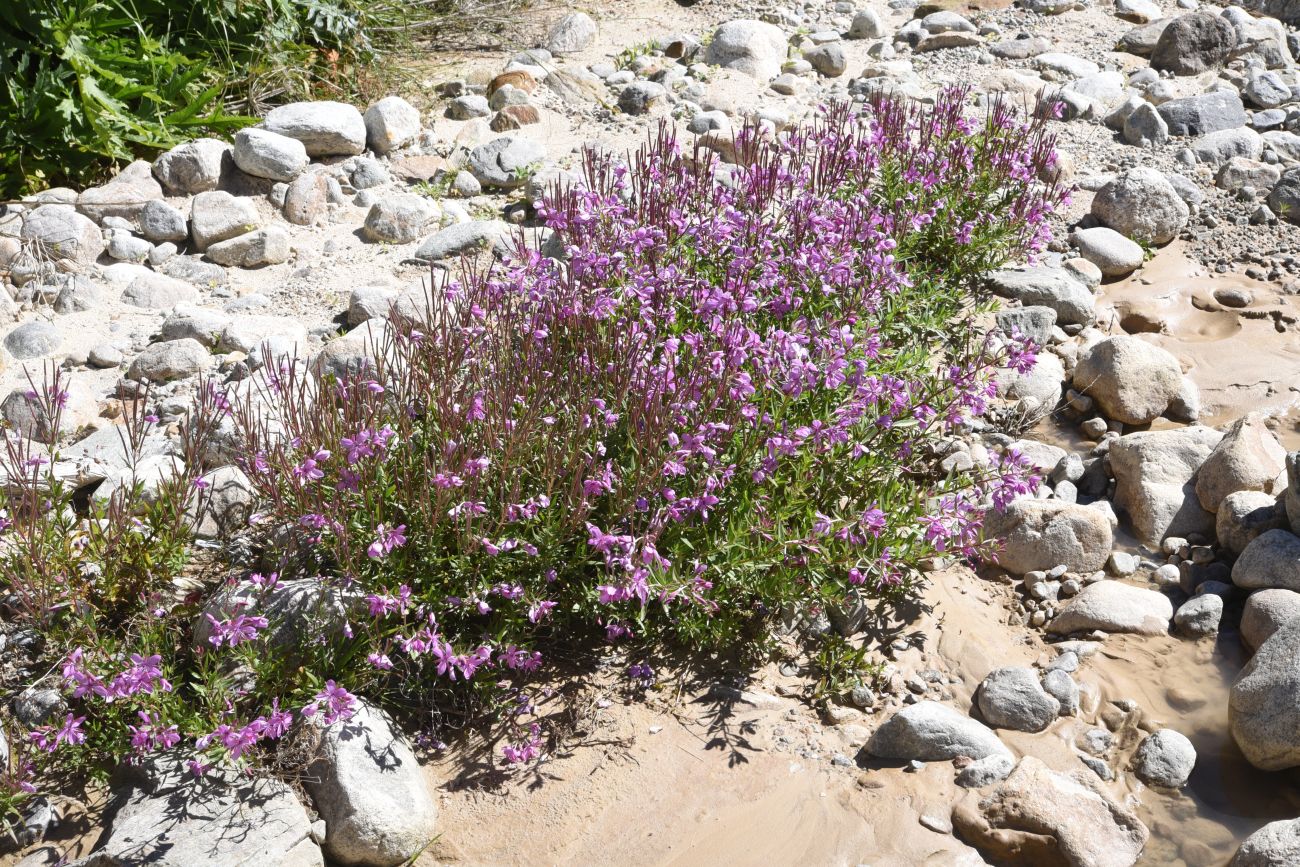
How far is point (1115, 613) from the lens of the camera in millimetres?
4637

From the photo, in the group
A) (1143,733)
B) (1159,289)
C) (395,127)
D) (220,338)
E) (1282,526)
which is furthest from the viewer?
(395,127)

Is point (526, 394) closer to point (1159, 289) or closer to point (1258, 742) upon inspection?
point (1258, 742)

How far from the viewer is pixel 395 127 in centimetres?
781

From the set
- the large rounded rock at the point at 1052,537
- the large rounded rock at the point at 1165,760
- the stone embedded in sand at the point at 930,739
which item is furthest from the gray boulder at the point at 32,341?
the large rounded rock at the point at 1165,760

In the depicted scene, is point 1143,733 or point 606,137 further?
point 606,137

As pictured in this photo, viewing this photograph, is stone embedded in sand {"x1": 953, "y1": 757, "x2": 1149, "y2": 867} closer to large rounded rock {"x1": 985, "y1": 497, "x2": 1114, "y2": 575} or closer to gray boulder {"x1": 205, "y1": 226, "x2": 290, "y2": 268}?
large rounded rock {"x1": 985, "y1": 497, "x2": 1114, "y2": 575}

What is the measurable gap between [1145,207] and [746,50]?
365 centimetres

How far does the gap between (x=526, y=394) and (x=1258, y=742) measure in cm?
297

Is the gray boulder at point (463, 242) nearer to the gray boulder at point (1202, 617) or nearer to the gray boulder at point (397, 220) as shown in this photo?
the gray boulder at point (397, 220)

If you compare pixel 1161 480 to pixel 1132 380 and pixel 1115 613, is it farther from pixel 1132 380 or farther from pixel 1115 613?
pixel 1115 613

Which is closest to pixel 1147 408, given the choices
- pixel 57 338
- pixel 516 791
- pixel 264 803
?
pixel 516 791

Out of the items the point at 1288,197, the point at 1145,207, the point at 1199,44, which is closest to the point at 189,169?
the point at 1145,207

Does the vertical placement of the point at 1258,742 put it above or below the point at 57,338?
below

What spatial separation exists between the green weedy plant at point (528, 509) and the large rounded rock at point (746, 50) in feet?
15.8
